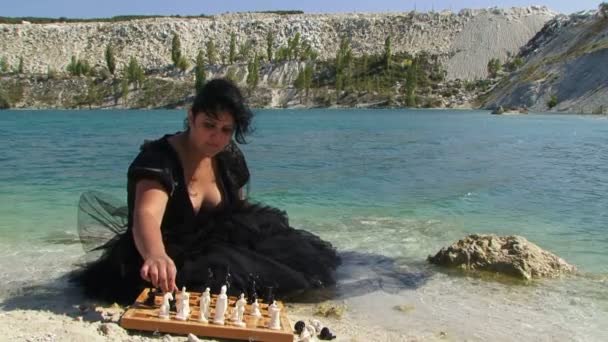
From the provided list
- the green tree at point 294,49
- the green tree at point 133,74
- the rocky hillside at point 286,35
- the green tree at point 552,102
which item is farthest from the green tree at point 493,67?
the green tree at point 133,74

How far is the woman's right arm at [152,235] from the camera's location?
397 centimetres

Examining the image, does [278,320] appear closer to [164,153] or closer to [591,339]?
[164,153]

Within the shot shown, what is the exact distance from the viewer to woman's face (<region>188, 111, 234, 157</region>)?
15.5 feet

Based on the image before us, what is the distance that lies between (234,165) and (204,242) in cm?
82

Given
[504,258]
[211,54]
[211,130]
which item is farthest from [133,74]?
[211,130]

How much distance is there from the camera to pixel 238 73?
14462 cm

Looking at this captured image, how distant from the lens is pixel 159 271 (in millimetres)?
3963

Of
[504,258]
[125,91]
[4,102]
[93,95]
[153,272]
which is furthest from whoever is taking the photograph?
[93,95]

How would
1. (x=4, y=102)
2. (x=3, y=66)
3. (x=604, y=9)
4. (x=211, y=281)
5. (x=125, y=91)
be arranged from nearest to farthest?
(x=211, y=281)
(x=604, y=9)
(x=4, y=102)
(x=125, y=91)
(x=3, y=66)

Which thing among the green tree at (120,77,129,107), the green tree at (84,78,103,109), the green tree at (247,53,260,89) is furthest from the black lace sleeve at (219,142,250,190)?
the green tree at (84,78,103,109)

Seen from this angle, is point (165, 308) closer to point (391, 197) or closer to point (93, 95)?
point (391, 197)

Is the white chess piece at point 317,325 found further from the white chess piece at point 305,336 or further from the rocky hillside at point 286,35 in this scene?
the rocky hillside at point 286,35

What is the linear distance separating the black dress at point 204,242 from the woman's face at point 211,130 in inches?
11.5

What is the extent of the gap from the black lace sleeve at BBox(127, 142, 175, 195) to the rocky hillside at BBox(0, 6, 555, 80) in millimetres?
150552
